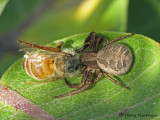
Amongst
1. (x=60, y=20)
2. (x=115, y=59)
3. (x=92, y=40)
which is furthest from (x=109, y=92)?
(x=60, y=20)

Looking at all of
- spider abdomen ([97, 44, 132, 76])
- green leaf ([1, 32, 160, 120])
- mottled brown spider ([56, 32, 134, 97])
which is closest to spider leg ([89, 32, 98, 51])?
mottled brown spider ([56, 32, 134, 97])

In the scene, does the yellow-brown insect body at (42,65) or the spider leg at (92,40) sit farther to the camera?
the spider leg at (92,40)

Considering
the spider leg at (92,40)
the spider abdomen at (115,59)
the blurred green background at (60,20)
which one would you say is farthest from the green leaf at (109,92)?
the blurred green background at (60,20)

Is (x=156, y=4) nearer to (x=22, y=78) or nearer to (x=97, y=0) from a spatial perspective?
(x=97, y=0)

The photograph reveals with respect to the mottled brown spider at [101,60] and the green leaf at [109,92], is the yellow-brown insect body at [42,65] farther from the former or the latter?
the mottled brown spider at [101,60]

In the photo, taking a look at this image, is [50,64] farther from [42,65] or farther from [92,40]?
[92,40]

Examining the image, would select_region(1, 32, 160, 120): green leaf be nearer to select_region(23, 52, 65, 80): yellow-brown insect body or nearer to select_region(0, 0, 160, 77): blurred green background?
select_region(23, 52, 65, 80): yellow-brown insect body
